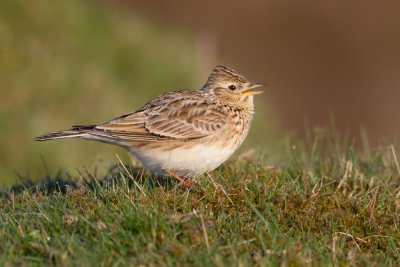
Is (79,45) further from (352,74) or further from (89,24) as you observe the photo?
(352,74)

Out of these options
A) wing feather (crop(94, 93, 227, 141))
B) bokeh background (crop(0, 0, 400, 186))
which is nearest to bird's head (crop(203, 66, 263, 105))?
wing feather (crop(94, 93, 227, 141))

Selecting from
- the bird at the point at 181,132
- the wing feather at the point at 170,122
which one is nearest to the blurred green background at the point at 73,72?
the bird at the point at 181,132

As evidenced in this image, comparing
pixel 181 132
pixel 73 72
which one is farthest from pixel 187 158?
pixel 73 72

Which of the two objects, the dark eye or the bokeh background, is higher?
the dark eye

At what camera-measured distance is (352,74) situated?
68.4ft

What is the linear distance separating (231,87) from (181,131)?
1.02 m

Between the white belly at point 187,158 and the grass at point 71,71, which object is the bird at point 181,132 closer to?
the white belly at point 187,158

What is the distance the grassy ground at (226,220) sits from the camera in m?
4.73

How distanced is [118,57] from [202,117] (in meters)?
7.33

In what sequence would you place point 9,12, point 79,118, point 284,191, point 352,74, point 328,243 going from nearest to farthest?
point 328,243, point 284,191, point 79,118, point 9,12, point 352,74

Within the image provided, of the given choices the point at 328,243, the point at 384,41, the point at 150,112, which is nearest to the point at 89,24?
the point at 150,112

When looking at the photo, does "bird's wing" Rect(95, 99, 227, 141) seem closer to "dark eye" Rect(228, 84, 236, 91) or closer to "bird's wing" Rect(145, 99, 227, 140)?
"bird's wing" Rect(145, 99, 227, 140)

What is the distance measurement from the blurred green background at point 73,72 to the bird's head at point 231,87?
299cm

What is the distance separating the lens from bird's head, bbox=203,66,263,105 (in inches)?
293
